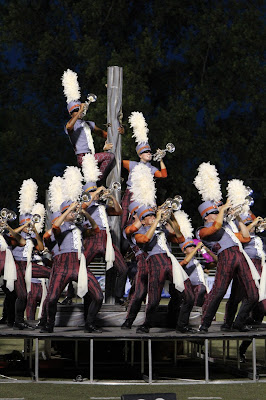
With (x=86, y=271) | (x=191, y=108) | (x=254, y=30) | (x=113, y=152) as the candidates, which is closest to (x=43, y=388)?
(x=86, y=271)

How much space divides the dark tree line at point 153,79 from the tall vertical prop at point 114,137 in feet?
39.4

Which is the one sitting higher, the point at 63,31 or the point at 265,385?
the point at 63,31

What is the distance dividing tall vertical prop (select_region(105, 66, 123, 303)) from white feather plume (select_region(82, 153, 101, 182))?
88cm

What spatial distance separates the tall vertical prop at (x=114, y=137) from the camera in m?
12.1

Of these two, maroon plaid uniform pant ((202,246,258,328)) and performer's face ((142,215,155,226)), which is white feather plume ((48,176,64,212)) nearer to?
performer's face ((142,215,155,226))

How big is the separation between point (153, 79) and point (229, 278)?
61.8ft

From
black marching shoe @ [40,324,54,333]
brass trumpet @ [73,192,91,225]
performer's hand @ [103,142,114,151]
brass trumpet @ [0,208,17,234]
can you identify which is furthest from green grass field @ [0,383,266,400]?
performer's hand @ [103,142,114,151]

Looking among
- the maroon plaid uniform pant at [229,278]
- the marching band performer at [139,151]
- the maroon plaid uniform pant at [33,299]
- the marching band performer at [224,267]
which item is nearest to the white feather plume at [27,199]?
the marching band performer at [139,151]

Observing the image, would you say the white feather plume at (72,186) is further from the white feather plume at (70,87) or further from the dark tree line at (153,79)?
the dark tree line at (153,79)

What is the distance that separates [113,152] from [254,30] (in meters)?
15.0

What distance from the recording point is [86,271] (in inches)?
392

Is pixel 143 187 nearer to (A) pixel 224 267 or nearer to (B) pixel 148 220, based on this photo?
(B) pixel 148 220

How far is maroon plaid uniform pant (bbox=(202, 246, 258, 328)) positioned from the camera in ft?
33.2

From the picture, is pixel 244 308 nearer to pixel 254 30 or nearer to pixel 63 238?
pixel 63 238
